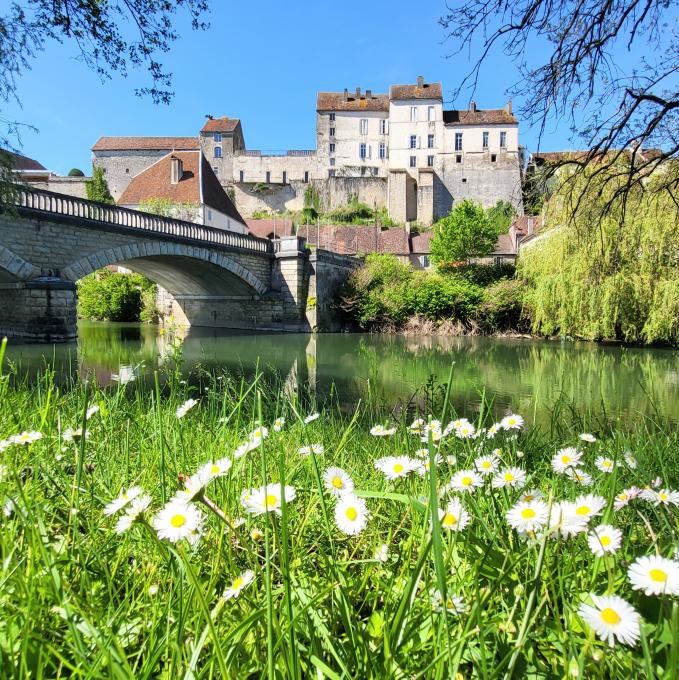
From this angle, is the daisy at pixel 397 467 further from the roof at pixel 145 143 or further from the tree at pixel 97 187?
the roof at pixel 145 143

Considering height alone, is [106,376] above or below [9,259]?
below

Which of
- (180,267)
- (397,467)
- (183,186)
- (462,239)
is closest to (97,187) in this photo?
(183,186)

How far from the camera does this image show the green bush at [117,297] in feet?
107

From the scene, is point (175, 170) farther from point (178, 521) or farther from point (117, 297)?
point (178, 521)

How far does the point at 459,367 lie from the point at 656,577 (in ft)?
38.8

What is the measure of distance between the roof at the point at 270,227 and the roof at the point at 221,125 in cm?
1447

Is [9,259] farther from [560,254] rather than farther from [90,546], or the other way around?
[560,254]

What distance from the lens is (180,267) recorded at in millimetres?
22516

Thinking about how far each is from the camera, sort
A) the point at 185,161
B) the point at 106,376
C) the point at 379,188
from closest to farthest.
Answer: the point at 106,376 < the point at 185,161 < the point at 379,188

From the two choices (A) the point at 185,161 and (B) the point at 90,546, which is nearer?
(B) the point at 90,546

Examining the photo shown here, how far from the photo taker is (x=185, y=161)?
3378 cm

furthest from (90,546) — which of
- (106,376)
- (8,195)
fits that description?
(106,376)

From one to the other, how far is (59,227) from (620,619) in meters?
16.8

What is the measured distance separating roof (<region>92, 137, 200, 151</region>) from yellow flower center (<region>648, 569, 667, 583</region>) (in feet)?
203
